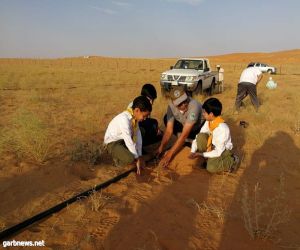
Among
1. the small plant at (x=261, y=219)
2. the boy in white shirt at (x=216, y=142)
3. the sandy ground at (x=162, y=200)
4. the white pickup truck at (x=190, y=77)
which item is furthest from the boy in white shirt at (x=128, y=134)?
the white pickup truck at (x=190, y=77)

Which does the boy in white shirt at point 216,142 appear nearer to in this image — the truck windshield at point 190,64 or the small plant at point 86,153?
the small plant at point 86,153

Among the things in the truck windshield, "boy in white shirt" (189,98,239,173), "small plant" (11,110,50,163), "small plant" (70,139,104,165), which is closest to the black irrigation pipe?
"small plant" (70,139,104,165)

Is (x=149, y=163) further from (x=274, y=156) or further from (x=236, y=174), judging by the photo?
(x=274, y=156)

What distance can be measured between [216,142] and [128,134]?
1.31 meters

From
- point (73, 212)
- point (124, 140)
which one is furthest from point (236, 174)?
point (73, 212)

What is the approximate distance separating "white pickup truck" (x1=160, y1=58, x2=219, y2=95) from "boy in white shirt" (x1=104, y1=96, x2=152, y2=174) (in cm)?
785

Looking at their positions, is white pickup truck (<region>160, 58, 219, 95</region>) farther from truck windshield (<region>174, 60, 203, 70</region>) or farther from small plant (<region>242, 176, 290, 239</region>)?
small plant (<region>242, 176, 290, 239</region>)

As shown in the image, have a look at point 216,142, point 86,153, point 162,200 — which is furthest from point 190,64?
point 162,200

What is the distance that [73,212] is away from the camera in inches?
143

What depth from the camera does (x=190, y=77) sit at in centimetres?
1267

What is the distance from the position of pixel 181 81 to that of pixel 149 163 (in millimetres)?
7701

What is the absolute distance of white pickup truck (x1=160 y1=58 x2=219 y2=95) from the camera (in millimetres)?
12641

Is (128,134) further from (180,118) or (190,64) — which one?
(190,64)

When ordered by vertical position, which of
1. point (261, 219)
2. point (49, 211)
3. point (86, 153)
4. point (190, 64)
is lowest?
point (261, 219)
